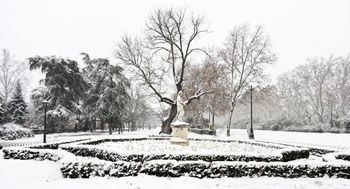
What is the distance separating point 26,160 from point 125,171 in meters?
6.15

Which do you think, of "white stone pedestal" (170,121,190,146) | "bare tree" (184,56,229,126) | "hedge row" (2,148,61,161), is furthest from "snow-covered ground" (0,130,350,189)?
"bare tree" (184,56,229,126)

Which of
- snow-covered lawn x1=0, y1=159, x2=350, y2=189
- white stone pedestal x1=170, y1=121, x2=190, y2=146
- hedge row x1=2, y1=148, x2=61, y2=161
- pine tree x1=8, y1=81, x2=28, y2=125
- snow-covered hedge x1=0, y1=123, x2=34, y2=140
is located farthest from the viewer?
pine tree x1=8, y1=81, x2=28, y2=125

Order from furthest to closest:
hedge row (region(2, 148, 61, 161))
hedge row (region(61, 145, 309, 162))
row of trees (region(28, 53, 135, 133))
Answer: row of trees (region(28, 53, 135, 133))
hedge row (region(2, 148, 61, 161))
hedge row (region(61, 145, 309, 162))

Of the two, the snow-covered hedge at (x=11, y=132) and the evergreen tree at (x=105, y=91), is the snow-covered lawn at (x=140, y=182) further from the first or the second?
Result: the evergreen tree at (x=105, y=91)

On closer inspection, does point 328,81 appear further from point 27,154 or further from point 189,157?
point 27,154

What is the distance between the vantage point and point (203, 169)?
10758 mm

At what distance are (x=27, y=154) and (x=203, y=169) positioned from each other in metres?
8.91

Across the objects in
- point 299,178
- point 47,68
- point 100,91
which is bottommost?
point 299,178

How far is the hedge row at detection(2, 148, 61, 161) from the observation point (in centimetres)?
1359

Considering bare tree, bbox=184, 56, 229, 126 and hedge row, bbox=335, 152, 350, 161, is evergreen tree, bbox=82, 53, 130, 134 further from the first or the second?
hedge row, bbox=335, 152, 350, 161

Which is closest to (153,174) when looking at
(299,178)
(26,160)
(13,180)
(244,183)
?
(244,183)

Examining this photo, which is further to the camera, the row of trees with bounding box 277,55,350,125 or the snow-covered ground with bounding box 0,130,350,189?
the row of trees with bounding box 277,55,350,125

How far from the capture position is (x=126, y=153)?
39.8 feet

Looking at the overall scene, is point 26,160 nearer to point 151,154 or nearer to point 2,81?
point 151,154
